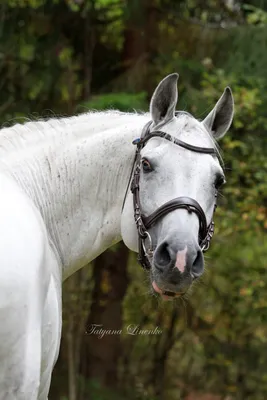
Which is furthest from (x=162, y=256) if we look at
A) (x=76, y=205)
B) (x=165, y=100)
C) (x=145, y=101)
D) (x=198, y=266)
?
(x=145, y=101)

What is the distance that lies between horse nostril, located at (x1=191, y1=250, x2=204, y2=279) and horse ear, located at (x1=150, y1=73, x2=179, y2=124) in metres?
0.80

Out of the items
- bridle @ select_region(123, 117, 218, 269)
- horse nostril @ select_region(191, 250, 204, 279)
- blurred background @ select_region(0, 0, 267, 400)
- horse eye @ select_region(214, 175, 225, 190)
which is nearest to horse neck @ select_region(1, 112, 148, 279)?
bridle @ select_region(123, 117, 218, 269)

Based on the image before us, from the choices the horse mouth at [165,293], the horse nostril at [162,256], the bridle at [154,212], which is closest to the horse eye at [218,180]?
the bridle at [154,212]

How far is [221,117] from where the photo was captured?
13.1 ft

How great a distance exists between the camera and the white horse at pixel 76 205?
314 centimetres

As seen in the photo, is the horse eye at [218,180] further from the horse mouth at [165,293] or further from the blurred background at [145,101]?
the blurred background at [145,101]

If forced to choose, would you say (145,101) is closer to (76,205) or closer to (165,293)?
(76,205)

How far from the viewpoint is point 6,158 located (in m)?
3.82

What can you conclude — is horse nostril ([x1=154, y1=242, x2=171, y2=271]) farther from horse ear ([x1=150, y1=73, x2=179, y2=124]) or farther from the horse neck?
horse ear ([x1=150, y1=73, x2=179, y2=124])

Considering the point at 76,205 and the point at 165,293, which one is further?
the point at 76,205

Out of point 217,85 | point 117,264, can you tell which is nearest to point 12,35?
point 217,85

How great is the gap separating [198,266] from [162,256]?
17 cm

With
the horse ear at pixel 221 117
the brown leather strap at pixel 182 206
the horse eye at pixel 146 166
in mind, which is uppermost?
the horse ear at pixel 221 117

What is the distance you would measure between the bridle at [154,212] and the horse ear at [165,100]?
3.8 inches
